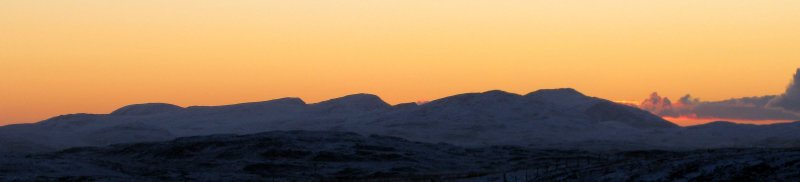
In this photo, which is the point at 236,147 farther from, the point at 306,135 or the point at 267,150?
the point at 306,135

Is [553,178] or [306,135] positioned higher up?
[306,135]

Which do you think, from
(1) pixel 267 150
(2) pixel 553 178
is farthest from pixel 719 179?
(1) pixel 267 150

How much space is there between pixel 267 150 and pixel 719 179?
11924cm

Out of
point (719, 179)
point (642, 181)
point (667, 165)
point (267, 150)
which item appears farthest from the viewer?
point (267, 150)

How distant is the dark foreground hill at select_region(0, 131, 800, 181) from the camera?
52.5 m

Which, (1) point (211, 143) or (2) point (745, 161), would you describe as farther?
(1) point (211, 143)

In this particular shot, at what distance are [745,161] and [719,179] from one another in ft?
11.1

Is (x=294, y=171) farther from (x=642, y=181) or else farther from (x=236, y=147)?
(x=642, y=181)

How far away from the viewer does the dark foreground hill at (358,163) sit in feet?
172

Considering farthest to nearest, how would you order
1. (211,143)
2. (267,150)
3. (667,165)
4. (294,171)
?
1. (211,143)
2. (267,150)
3. (294,171)
4. (667,165)

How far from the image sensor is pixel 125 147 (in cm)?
17950

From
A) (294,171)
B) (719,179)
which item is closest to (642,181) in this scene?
(719,179)

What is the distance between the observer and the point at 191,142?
6831 inches

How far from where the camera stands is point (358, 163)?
146125 millimetres
